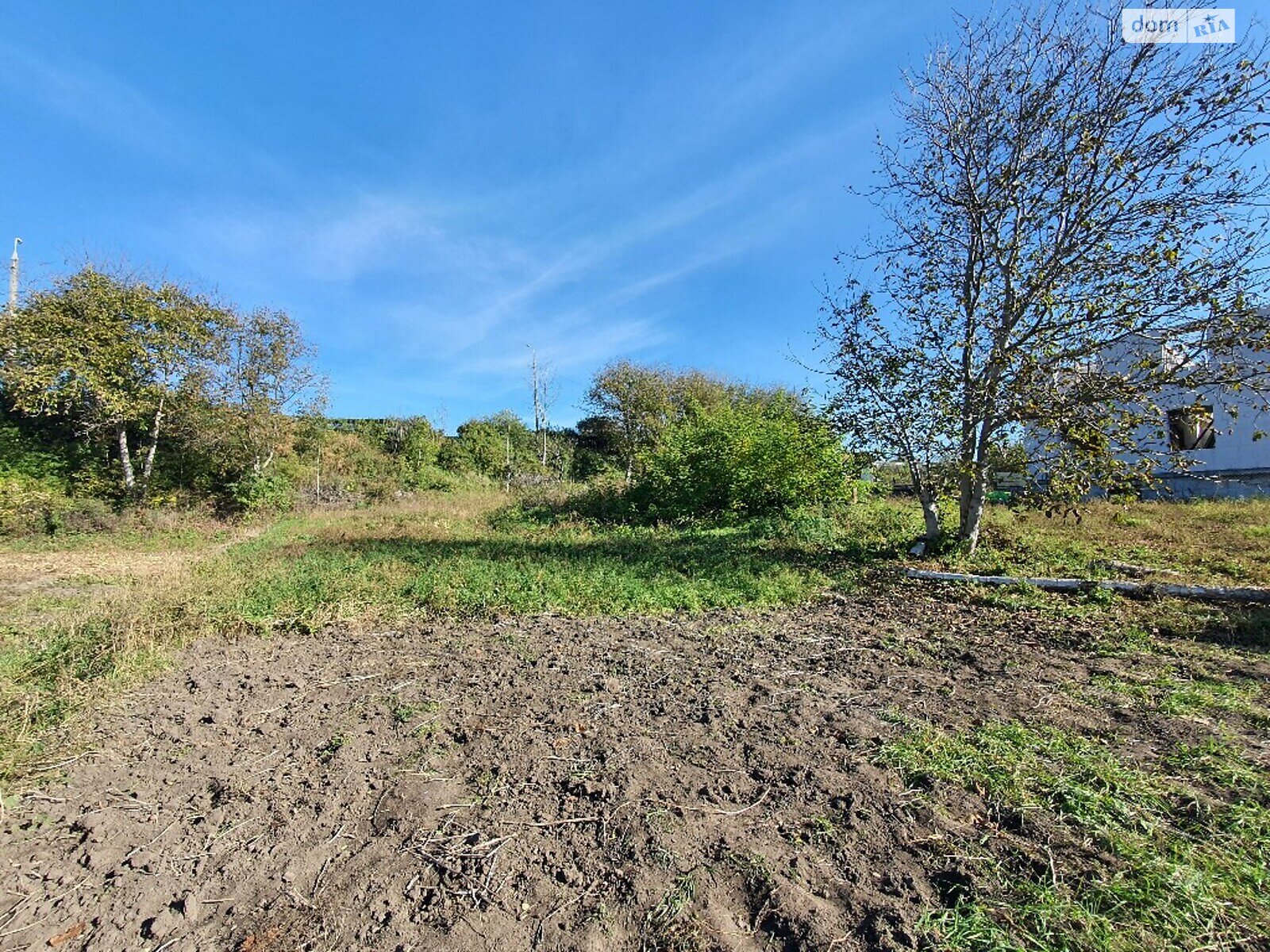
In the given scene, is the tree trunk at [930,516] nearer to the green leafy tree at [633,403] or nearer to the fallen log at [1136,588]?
the fallen log at [1136,588]

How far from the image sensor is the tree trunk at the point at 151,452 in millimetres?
11375

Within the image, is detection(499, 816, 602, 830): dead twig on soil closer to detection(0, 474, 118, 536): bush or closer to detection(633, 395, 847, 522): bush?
detection(633, 395, 847, 522): bush

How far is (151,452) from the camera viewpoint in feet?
37.6

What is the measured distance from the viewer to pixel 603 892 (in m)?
1.68

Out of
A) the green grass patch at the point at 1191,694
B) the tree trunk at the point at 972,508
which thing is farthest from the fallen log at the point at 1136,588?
the green grass patch at the point at 1191,694

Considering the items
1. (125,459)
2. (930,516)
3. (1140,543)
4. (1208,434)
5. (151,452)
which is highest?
(151,452)

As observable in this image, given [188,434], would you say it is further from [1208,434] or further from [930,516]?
[1208,434]

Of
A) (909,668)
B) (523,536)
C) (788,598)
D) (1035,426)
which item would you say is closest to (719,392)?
(523,536)

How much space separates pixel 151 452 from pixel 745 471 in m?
12.4

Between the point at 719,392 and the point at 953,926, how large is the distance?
21953mm

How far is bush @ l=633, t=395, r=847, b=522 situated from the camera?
10586 mm

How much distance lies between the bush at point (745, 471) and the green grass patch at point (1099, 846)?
24.4ft

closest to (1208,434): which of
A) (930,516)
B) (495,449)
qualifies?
(930,516)

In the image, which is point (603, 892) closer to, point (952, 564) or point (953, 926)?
point (953, 926)
